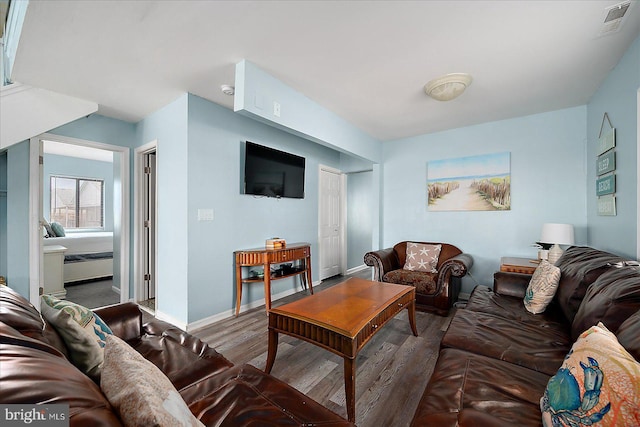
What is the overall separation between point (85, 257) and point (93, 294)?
3.60 feet

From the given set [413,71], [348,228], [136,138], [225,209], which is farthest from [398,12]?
[348,228]

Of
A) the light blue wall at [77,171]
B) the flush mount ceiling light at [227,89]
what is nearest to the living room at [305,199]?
the flush mount ceiling light at [227,89]

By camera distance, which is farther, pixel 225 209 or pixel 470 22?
pixel 225 209

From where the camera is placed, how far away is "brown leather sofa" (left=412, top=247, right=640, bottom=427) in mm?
998

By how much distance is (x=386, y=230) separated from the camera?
14.4 feet

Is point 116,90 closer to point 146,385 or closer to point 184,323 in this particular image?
point 184,323

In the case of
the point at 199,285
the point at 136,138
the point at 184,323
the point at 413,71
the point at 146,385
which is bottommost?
the point at 184,323

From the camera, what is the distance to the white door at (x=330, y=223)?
455 centimetres

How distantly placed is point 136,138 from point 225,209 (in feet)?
5.73

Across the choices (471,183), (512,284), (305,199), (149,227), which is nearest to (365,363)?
(512,284)

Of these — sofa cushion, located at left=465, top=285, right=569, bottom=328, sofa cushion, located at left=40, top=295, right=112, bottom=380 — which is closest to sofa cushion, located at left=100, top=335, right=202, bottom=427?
sofa cushion, located at left=40, top=295, right=112, bottom=380

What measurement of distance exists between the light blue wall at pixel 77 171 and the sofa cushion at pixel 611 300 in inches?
334

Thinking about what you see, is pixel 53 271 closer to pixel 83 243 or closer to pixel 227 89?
pixel 83 243

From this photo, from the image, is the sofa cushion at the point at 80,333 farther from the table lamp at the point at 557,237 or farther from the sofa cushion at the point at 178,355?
the table lamp at the point at 557,237
